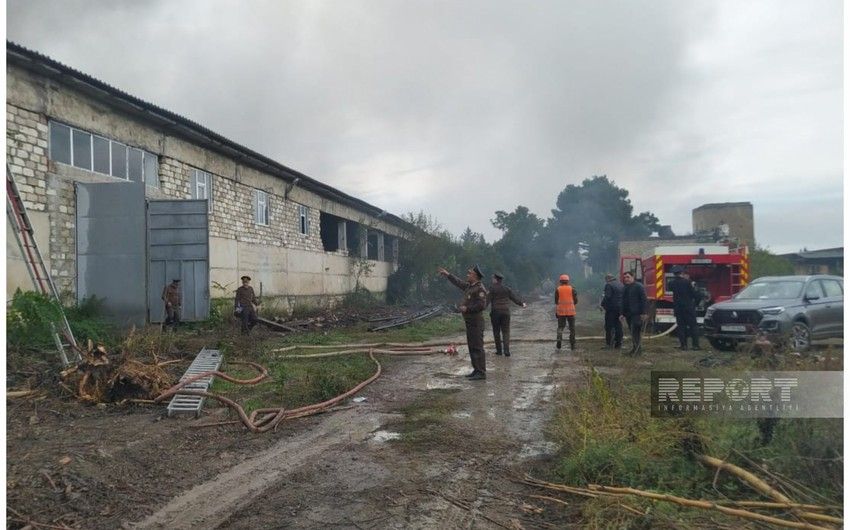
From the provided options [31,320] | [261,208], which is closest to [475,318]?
[31,320]

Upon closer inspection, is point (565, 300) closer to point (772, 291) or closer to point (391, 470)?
point (772, 291)

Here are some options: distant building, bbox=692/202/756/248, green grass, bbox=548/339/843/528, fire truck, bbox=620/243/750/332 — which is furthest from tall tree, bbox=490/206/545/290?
green grass, bbox=548/339/843/528

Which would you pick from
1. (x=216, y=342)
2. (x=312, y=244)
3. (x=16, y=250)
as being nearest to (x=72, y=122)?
(x=16, y=250)

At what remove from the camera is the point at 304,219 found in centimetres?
2362

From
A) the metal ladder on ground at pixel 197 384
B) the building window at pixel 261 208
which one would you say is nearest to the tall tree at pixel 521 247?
the building window at pixel 261 208

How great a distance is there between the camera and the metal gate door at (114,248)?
488 inches

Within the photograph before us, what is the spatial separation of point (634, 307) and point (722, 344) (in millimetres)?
1842

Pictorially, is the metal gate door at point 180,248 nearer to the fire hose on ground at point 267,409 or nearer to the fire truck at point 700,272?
the fire hose on ground at point 267,409

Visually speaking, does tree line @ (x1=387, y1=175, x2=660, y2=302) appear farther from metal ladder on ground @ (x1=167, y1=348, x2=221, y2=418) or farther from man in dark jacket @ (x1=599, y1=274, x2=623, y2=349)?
metal ladder on ground @ (x1=167, y1=348, x2=221, y2=418)

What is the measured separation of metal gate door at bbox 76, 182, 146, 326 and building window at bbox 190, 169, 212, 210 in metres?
4.00

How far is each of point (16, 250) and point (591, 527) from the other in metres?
10.5

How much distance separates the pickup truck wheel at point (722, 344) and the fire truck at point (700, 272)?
2.97 metres

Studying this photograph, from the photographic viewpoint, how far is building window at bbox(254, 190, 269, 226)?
2003cm

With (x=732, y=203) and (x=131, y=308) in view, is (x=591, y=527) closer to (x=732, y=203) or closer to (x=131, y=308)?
(x=732, y=203)
